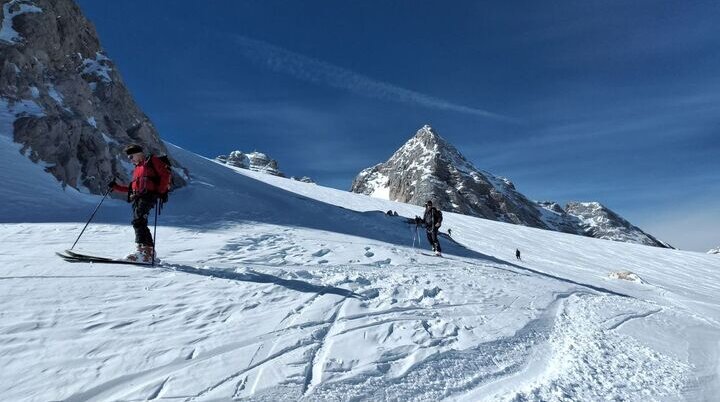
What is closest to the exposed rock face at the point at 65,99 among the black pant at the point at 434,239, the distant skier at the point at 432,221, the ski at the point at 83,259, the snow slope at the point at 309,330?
the snow slope at the point at 309,330

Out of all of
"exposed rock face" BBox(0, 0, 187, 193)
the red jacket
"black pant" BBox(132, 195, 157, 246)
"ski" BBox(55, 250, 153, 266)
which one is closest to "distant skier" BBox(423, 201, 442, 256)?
the red jacket

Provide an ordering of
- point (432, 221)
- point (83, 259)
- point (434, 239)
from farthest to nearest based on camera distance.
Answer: point (432, 221), point (434, 239), point (83, 259)

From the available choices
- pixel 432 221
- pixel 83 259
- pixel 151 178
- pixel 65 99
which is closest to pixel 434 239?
pixel 432 221

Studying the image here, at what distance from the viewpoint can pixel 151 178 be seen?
25.1ft

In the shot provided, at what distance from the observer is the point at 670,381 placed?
209 inches

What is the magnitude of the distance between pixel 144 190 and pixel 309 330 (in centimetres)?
459

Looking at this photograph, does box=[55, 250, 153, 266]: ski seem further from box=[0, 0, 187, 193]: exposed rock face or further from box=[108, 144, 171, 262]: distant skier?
box=[0, 0, 187, 193]: exposed rock face

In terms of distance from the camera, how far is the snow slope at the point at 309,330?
12.8 feet

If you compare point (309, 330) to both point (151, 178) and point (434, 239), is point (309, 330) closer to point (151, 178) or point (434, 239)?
point (151, 178)

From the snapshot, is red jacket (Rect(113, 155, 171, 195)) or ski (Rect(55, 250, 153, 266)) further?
red jacket (Rect(113, 155, 171, 195))

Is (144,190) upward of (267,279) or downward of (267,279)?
upward

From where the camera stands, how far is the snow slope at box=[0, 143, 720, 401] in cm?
390

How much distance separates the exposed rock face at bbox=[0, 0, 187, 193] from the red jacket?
40.3 feet

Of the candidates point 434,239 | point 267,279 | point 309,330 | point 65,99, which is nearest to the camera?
point 309,330
